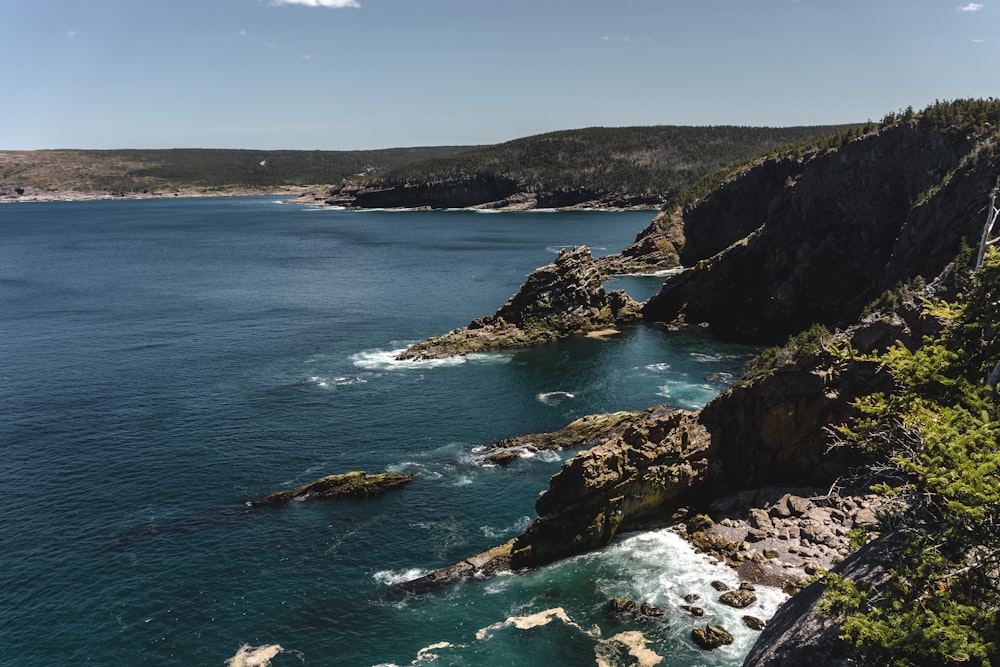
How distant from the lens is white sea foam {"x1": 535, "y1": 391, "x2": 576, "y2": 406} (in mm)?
80500

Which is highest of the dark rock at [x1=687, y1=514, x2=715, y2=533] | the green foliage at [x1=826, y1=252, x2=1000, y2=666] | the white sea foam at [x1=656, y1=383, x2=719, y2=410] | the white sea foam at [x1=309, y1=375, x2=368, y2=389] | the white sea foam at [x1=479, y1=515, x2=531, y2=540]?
the green foliage at [x1=826, y1=252, x2=1000, y2=666]

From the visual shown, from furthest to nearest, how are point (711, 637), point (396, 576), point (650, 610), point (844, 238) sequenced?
1. point (844, 238)
2. point (396, 576)
3. point (650, 610)
4. point (711, 637)

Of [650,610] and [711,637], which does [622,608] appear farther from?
[711,637]

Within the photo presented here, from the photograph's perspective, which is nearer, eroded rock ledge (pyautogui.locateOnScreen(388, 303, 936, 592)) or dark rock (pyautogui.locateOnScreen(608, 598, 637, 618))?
dark rock (pyautogui.locateOnScreen(608, 598, 637, 618))

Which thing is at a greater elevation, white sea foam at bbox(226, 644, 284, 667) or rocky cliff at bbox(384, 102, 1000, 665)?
rocky cliff at bbox(384, 102, 1000, 665)

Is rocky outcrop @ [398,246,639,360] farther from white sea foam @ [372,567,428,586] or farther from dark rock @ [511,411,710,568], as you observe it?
white sea foam @ [372,567,428,586]

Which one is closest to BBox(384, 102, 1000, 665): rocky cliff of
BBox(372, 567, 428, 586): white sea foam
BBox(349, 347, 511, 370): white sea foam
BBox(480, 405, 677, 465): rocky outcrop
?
BBox(480, 405, 677, 465): rocky outcrop

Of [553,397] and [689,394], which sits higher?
[689,394]

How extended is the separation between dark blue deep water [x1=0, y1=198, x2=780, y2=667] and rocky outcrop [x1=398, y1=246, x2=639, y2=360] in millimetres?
4779

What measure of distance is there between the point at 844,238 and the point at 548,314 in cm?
4809

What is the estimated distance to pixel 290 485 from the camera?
60.4 meters

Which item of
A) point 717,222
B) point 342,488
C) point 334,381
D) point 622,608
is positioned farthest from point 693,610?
point 717,222

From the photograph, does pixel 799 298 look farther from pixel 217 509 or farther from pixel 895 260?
pixel 217 509

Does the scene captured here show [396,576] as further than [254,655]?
Yes
